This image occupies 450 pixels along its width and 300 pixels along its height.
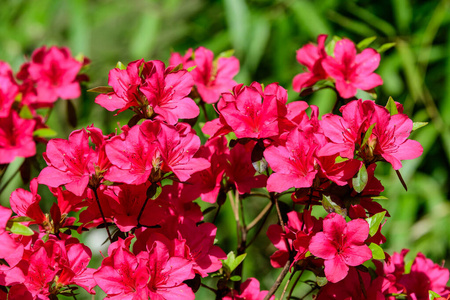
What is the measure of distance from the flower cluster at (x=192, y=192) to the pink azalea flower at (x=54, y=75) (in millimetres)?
294

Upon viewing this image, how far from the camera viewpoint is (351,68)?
30.9 inches

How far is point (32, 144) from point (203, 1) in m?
1.46

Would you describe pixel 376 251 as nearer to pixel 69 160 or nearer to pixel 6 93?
pixel 69 160

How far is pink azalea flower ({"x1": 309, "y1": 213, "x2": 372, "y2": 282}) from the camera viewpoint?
559 mm

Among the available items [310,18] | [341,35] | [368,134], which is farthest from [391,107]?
[341,35]

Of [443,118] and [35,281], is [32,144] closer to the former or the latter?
[35,281]

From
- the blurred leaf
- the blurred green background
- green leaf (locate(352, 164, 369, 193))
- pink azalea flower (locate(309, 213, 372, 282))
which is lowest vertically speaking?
the blurred green background

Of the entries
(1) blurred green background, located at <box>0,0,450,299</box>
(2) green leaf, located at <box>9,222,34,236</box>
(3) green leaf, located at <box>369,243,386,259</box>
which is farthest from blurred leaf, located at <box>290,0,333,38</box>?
(2) green leaf, located at <box>9,222,34,236</box>

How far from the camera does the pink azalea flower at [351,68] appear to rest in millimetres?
767

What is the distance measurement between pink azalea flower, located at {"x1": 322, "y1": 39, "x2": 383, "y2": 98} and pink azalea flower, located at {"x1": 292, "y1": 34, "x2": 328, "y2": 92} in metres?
0.02

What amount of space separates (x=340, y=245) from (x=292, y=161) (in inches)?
4.0

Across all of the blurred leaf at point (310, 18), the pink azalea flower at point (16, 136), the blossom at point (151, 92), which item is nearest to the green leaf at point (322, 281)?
the blossom at point (151, 92)

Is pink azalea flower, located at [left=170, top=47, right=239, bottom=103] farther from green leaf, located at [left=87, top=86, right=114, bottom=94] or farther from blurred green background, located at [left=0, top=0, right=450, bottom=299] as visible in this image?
blurred green background, located at [left=0, top=0, right=450, bottom=299]

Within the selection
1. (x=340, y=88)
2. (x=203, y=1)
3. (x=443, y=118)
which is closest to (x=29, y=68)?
(x=340, y=88)
